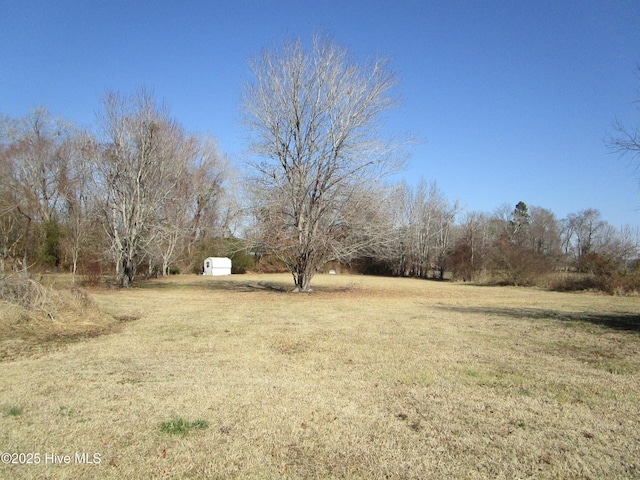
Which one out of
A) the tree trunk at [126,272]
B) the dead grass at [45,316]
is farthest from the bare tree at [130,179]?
the dead grass at [45,316]

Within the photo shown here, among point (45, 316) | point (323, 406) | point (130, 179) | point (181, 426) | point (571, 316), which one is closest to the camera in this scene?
point (181, 426)

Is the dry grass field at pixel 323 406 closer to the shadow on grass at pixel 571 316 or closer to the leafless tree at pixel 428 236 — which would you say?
the shadow on grass at pixel 571 316

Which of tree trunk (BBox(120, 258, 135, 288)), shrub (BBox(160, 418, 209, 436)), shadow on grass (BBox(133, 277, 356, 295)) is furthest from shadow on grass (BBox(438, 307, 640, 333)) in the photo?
tree trunk (BBox(120, 258, 135, 288))

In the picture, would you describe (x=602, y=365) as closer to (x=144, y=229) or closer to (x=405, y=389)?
(x=405, y=389)

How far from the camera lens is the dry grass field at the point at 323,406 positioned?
316cm

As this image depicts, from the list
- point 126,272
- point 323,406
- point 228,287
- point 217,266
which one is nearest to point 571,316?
point 323,406

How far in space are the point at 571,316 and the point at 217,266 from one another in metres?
31.4

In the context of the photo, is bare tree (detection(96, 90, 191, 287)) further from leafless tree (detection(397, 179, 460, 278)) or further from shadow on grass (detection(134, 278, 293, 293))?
leafless tree (detection(397, 179, 460, 278))

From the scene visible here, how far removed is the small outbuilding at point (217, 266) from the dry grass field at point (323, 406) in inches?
1199

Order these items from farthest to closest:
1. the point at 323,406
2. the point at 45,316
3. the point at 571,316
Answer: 1. the point at 571,316
2. the point at 45,316
3. the point at 323,406

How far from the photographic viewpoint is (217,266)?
1515 inches

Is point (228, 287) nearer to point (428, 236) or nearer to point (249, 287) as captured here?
point (249, 287)

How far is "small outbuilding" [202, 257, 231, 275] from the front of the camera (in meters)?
38.4

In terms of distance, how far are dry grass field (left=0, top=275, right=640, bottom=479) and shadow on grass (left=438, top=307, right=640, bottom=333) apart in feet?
6.12
